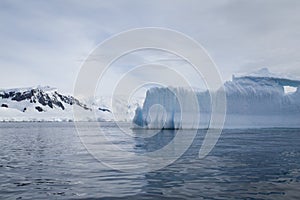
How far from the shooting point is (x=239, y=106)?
69.4 metres

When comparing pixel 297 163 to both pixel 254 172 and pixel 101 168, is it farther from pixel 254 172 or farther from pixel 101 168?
pixel 101 168

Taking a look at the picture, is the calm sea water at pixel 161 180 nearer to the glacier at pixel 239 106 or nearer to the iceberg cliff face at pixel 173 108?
the iceberg cliff face at pixel 173 108

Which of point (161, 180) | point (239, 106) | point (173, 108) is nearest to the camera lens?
point (161, 180)

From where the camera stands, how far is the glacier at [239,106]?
212ft

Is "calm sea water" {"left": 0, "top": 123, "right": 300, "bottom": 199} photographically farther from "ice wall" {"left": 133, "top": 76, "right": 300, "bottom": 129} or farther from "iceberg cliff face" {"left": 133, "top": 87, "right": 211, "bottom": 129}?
"ice wall" {"left": 133, "top": 76, "right": 300, "bottom": 129}

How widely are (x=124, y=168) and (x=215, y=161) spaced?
712 centimetres

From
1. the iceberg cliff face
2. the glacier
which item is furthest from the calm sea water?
the glacier

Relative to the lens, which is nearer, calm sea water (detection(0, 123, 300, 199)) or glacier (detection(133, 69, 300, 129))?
calm sea water (detection(0, 123, 300, 199))

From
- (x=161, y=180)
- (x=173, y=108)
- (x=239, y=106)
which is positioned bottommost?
(x=161, y=180)

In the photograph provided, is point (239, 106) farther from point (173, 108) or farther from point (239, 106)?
point (173, 108)

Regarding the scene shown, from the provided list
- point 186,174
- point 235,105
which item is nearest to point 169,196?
point 186,174

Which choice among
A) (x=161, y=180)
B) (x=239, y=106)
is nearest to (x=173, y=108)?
(x=239, y=106)

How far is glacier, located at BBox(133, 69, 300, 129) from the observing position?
212ft

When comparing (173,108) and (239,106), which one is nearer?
(173,108)
